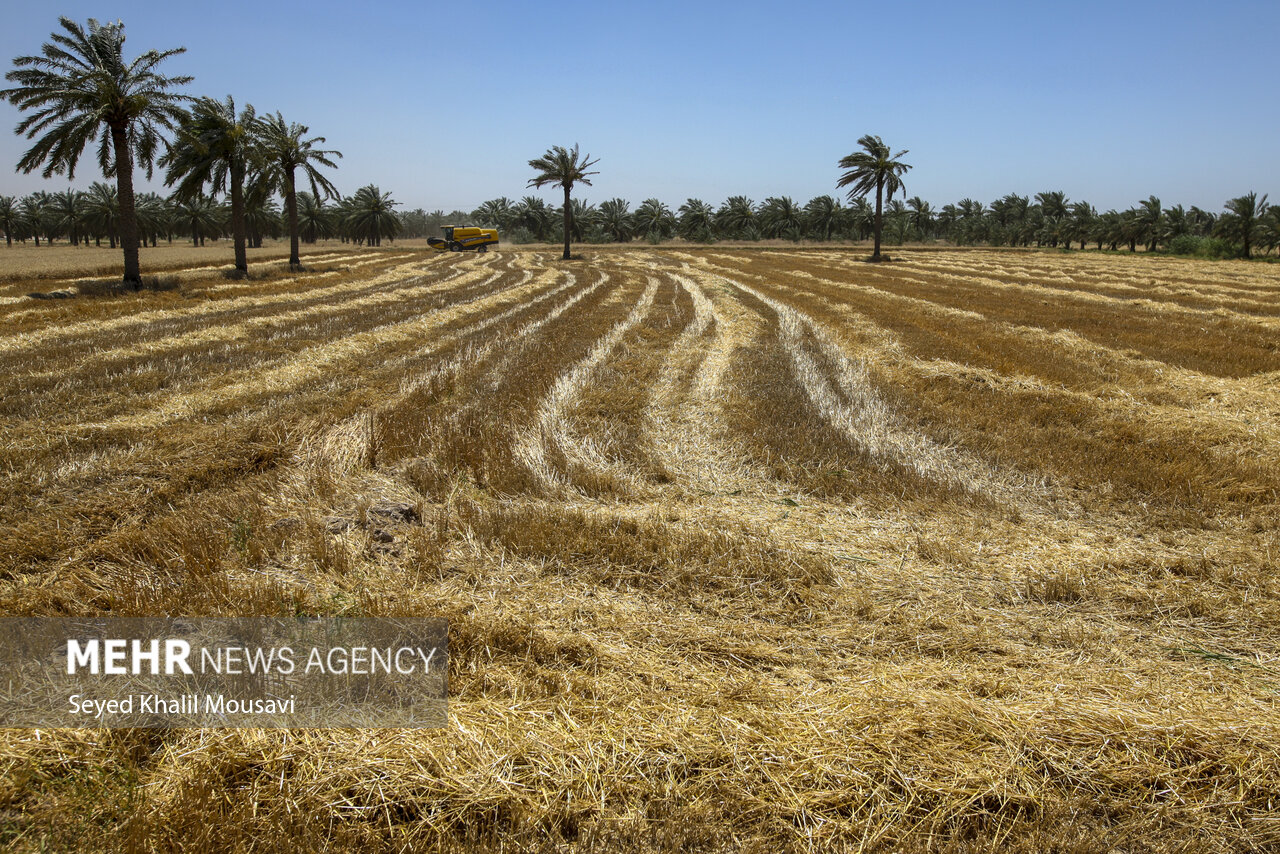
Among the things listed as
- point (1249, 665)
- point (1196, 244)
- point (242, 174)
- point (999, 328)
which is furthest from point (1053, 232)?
point (1249, 665)

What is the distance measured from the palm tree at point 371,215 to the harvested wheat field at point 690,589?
239 ft

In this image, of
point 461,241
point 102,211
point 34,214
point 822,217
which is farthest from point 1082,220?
point 34,214

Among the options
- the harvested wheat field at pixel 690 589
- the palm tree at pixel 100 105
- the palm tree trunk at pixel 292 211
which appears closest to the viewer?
the harvested wheat field at pixel 690 589

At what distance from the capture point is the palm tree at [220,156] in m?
31.3

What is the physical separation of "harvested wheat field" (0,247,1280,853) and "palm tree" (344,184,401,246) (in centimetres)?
7297

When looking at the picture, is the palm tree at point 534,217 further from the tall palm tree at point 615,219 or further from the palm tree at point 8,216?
Answer: the palm tree at point 8,216

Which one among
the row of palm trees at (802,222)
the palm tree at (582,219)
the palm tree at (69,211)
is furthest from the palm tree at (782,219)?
the palm tree at (69,211)

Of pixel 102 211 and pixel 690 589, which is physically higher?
pixel 102 211

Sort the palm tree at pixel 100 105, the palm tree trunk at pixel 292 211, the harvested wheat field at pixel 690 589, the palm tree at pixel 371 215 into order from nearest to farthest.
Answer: the harvested wheat field at pixel 690 589, the palm tree at pixel 100 105, the palm tree trunk at pixel 292 211, the palm tree at pixel 371 215

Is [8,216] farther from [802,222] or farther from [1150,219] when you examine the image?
[1150,219]

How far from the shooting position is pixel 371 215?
251ft

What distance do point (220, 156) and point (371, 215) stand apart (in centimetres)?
4690

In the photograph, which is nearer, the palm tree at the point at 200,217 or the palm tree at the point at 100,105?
the palm tree at the point at 100,105

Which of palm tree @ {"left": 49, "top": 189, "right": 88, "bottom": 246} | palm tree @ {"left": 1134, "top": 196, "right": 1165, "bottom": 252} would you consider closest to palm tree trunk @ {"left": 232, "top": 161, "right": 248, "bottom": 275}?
palm tree @ {"left": 49, "top": 189, "right": 88, "bottom": 246}
